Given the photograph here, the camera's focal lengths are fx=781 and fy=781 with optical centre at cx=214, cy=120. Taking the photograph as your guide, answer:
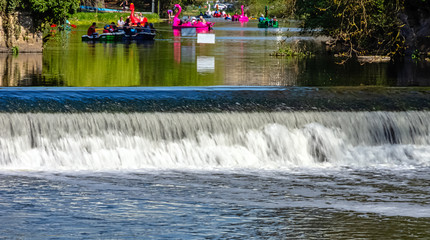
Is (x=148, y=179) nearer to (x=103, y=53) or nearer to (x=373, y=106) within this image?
(x=373, y=106)

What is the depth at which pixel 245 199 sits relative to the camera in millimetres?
10891

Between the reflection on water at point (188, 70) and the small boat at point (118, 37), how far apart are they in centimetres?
767

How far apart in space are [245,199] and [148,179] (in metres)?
2.10

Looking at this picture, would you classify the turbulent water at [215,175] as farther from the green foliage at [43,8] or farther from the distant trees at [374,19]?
the green foliage at [43,8]

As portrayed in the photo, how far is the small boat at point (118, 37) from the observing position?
43969mm

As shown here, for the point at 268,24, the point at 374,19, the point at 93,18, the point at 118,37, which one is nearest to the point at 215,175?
the point at 374,19

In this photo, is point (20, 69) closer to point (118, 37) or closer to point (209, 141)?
point (209, 141)

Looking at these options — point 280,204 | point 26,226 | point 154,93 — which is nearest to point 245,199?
point 280,204

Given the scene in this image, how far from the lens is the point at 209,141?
14227 mm

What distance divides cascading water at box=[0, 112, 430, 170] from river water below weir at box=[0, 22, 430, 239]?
0.08ft

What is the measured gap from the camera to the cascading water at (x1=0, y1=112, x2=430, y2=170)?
13.6 metres

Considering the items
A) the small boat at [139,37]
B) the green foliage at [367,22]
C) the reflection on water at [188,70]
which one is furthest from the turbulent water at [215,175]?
the small boat at [139,37]

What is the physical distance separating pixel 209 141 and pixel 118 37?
107 ft

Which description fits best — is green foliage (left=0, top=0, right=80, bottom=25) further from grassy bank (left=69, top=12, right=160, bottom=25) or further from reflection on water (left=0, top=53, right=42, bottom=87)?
grassy bank (left=69, top=12, right=160, bottom=25)
